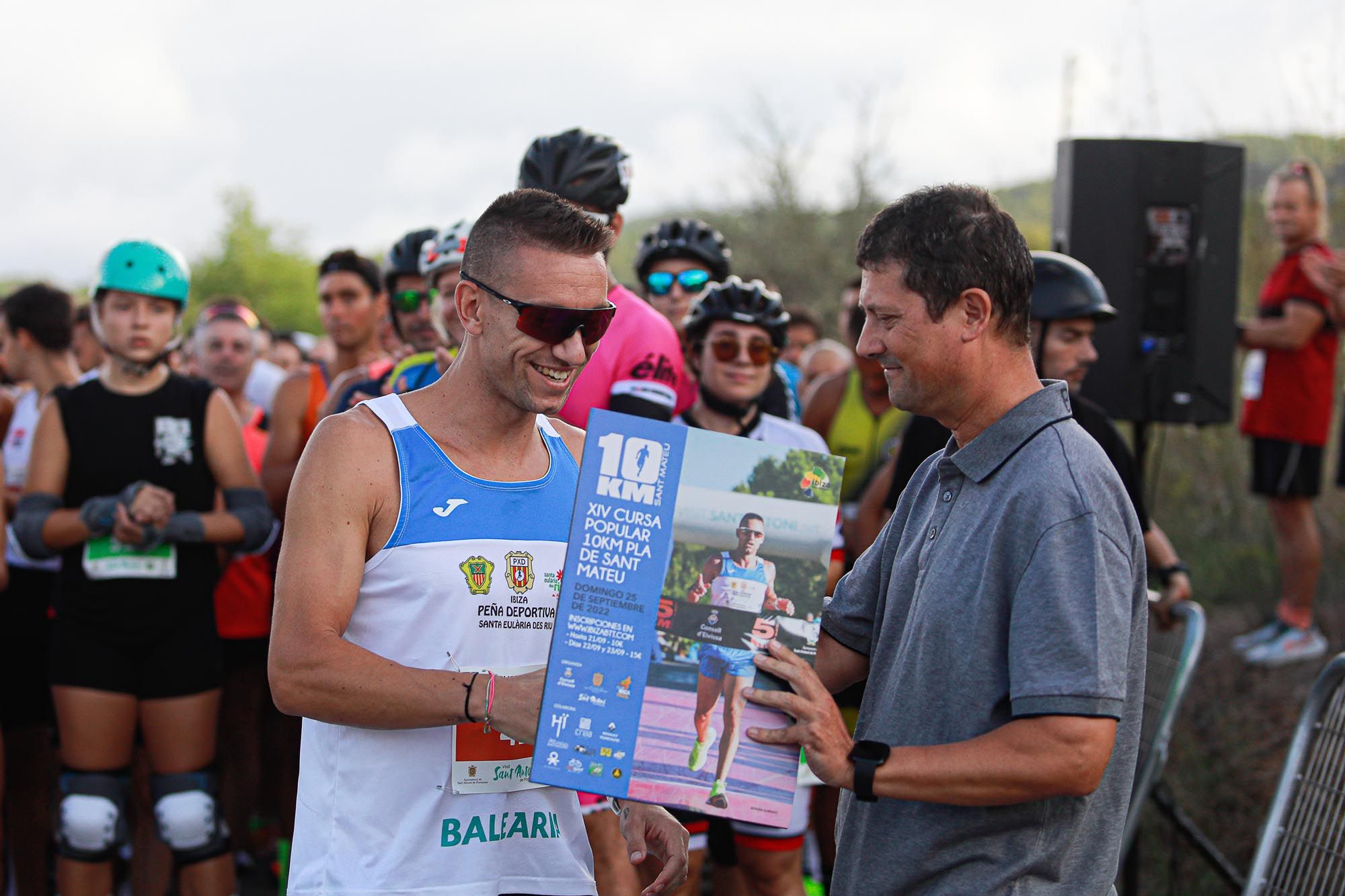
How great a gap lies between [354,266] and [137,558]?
7.37 feet

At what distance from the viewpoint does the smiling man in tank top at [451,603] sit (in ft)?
7.25

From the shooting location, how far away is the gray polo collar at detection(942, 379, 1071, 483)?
80.0 inches

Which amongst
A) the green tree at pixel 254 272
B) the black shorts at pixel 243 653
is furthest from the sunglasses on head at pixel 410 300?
the green tree at pixel 254 272

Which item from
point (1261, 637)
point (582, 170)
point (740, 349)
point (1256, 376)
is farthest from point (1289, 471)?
point (582, 170)

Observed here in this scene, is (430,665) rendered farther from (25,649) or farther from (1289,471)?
(1289,471)

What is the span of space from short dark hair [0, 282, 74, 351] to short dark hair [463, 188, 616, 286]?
429 cm

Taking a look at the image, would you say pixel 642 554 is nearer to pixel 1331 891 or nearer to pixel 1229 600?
pixel 1331 891

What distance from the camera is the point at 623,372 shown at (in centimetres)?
345

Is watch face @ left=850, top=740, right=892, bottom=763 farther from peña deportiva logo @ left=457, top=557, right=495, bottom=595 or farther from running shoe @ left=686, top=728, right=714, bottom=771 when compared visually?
peña deportiva logo @ left=457, top=557, right=495, bottom=595

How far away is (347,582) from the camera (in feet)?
7.38

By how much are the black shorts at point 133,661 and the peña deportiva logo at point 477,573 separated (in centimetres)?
257

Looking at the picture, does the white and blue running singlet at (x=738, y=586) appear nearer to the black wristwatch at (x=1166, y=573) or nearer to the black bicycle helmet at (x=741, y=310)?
the black bicycle helmet at (x=741, y=310)

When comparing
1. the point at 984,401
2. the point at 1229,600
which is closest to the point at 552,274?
the point at 984,401

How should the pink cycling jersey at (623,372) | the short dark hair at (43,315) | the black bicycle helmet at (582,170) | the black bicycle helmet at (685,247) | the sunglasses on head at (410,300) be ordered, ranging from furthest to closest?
the black bicycle helmet at (685,247) < the short dark hair at (43,315) < the sunglasses on head at (410,300) < the black bicycle helmet at (582,170) < the pink cycling jersey at (623,372)
